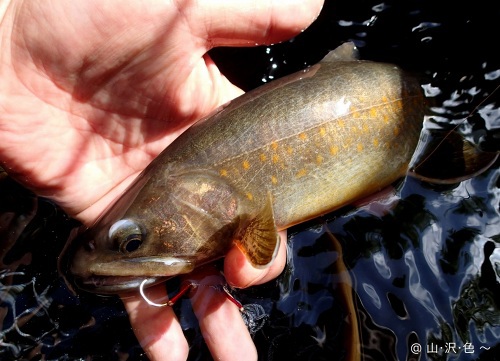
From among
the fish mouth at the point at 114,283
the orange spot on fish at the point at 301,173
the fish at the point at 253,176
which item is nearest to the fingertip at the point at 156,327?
the fish mouth at the point at 114,283

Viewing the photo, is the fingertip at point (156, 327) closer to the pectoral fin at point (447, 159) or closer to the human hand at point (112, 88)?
the human hand at point (112, 88)

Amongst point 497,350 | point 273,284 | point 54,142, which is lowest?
point 497,350

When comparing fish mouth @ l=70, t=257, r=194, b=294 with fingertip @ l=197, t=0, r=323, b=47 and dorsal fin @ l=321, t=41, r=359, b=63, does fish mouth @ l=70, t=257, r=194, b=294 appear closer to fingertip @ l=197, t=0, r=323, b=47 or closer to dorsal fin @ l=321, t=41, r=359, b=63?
fingertip @ l=197, t=0, r=323, b=47

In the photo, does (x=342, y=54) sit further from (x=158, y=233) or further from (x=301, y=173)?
(x=158, y=233)

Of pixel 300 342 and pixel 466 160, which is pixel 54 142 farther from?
pixel 466 160

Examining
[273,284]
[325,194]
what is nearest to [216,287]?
[273,284]
